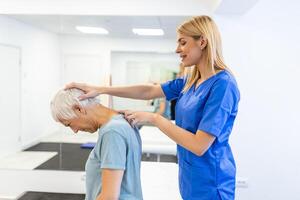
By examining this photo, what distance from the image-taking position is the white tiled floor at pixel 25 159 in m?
3.32

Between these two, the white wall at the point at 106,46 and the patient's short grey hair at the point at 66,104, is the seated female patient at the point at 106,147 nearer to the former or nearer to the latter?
the patient's short grey hair at the point at 66,104

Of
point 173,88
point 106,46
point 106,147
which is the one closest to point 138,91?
point 173,88

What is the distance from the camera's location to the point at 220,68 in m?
1.40

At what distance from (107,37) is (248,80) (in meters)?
1.42

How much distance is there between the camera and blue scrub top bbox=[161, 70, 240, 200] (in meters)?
1.33

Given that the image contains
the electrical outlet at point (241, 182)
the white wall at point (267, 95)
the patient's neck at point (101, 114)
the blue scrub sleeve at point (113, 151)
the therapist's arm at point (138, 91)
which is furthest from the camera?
the electrical outlet at point (241, 182)

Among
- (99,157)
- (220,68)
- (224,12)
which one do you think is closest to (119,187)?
(99,157)

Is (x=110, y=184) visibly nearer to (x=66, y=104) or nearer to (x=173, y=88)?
(x=66, y=104)

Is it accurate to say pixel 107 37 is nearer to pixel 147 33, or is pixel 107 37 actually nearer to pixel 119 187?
pixel 147 33

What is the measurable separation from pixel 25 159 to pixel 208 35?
2647 mm


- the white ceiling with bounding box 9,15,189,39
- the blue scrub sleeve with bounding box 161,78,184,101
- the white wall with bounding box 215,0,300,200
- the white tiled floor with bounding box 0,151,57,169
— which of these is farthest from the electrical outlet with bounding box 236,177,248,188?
the white tiled floor with bounding box 0,151,57,169

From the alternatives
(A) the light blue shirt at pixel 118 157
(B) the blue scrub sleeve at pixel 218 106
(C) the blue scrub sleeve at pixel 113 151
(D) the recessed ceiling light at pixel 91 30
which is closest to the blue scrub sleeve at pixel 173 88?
(B) the blue scrub sleeve at pixel 218 106

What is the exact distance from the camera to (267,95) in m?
3.05

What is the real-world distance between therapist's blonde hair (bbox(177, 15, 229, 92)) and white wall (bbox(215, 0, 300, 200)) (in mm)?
1692
